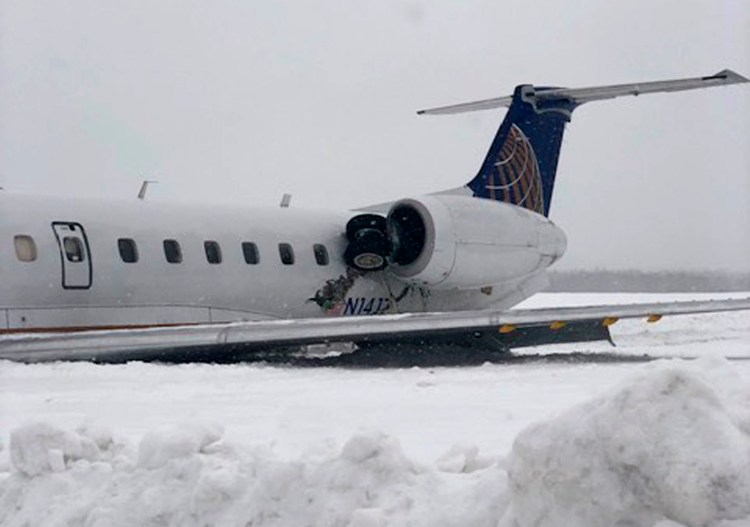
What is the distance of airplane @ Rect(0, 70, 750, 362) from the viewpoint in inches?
434

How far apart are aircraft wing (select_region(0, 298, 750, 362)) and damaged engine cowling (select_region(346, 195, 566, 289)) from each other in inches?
57.7

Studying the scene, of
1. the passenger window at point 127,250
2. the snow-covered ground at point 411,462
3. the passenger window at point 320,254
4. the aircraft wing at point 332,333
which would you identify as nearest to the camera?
the snow-covered ground at point 411,462

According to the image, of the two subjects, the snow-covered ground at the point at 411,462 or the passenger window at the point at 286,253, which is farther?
the passenger window at the point at 286,253

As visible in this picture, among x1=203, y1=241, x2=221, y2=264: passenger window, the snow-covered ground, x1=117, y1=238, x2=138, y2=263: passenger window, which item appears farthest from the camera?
x1=203, y1=241, x2=221, y2=264: passenger window

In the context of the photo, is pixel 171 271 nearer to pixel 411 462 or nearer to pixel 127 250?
pixel 127 250

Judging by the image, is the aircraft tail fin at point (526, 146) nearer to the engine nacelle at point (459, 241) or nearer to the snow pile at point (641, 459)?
the engine nacelle at point (459, 241)

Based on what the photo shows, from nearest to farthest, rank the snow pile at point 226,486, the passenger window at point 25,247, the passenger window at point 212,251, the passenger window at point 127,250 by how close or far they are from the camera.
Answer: the snow pile at point 226,486, the passenger window at point 25,247, the passenger window at point 127,250, the passenger window at point 212,251

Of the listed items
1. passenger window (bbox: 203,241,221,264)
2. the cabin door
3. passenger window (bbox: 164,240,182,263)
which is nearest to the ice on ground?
the cabin door

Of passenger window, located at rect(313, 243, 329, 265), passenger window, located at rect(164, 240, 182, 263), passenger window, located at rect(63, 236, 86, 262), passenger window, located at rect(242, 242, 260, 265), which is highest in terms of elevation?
passenger window, located at rect(63, 236, 86, 262)

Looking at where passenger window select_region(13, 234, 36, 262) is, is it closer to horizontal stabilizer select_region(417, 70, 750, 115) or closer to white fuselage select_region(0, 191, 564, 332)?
white fuselage select_region(0, 191, 564, 332)

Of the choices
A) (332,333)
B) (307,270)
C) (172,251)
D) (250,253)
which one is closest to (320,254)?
(307,270)

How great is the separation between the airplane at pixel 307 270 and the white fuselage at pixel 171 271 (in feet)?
0.06

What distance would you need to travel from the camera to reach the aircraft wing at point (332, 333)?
10102 mm

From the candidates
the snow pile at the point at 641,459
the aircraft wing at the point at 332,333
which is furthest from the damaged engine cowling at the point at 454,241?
the snow pile at the point at 641,459
